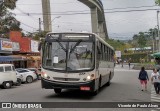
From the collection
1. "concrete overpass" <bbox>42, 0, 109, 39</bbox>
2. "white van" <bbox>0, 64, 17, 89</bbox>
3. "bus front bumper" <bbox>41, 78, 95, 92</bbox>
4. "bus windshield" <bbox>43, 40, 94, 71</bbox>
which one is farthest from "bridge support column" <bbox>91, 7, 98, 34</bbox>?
"bus front bumper" <bbox>41, 78, 95, 92</bbox>

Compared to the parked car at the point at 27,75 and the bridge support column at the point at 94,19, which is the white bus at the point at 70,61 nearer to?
the parked car at the point at 27,75

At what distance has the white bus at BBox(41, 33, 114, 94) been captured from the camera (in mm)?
17938

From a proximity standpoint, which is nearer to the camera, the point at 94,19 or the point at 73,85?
the point at 73,85

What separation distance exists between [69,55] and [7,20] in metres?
47.9

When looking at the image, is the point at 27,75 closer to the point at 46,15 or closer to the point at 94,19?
the point at 46,15

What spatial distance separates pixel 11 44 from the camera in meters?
47.7

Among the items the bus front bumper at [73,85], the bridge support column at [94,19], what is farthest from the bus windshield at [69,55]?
the bridge support column at [94,19]

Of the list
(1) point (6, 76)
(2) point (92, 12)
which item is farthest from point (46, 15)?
(1) point (6, 76)

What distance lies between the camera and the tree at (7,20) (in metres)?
59.4

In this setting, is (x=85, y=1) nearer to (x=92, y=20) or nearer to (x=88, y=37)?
(x=92, y=20)

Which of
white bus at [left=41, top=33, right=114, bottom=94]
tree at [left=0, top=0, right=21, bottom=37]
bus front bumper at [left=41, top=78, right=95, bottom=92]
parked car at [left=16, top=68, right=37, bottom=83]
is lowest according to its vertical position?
parked car at [left=16, top=68, right=37, bottom=83]

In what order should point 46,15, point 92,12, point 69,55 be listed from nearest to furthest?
1. point 69,55
2. point 46,15
3. point 92,12

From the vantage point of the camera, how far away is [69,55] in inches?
719

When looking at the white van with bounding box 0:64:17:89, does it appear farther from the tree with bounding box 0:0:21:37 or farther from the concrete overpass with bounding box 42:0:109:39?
the concrete overpass with bounding box 42:0:109:39
